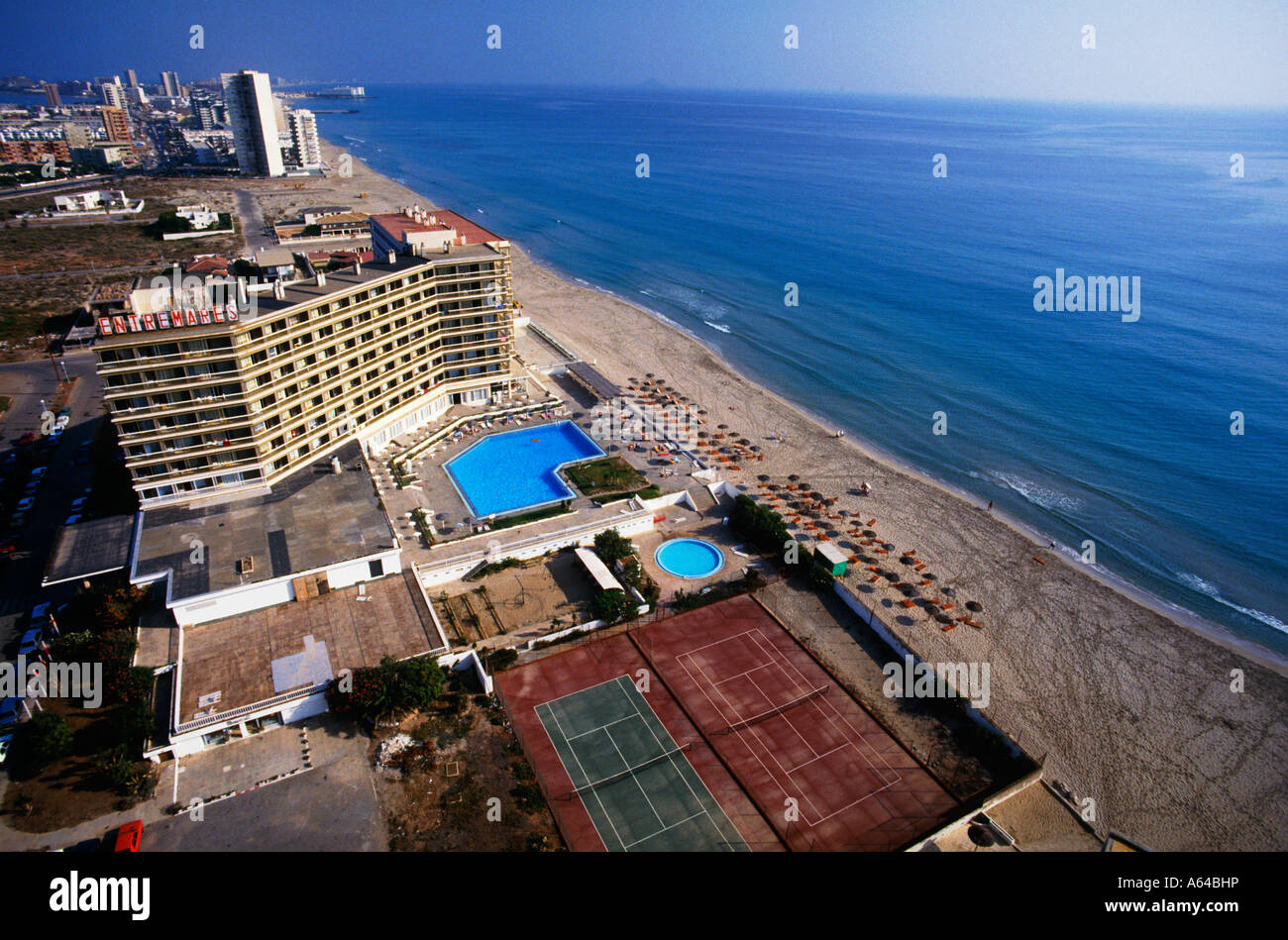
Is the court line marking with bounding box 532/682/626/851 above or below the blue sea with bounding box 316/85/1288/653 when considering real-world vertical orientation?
below

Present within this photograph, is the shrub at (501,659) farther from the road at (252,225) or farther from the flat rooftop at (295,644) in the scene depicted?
the road at (252,225)

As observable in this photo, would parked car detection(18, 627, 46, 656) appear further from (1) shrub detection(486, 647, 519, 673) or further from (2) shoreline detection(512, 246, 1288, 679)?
(2) shoreline detection(512, 246, 1288, 679)

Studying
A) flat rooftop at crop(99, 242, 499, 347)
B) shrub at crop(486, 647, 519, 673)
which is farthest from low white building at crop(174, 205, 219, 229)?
shrub at crop(486, 647, 519, 673)

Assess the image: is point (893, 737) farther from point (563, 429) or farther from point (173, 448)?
point (173, 448)

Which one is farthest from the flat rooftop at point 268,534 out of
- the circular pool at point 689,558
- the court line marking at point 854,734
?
the court line marking at point 854,734

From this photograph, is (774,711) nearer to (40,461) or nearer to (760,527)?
(760,527)
